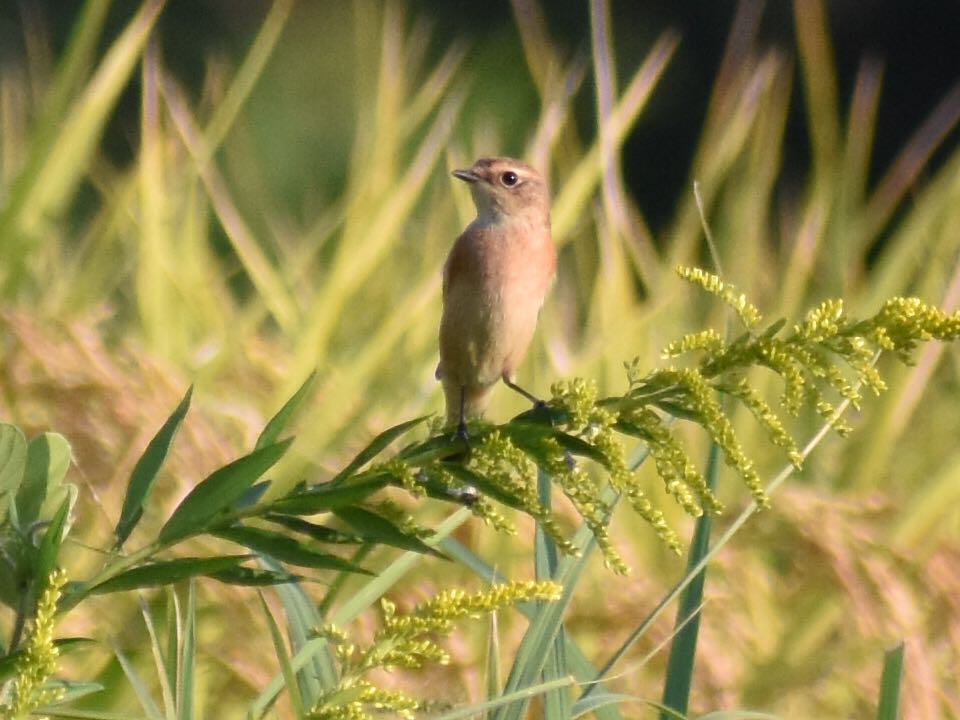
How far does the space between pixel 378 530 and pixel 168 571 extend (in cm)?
14

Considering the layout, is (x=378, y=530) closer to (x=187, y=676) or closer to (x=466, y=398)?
(x=187, y=676)

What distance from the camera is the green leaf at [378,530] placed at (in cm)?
113

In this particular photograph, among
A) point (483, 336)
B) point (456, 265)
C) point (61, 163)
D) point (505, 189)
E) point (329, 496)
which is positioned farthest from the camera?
point (61, 163)

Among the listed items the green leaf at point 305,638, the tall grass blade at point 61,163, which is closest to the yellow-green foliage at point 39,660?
the green leaf at point 305,638

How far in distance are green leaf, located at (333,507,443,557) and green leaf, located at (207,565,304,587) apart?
54 mm

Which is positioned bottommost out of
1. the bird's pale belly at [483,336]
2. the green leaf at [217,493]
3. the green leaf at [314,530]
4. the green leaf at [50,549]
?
the green leaf at [50,549]

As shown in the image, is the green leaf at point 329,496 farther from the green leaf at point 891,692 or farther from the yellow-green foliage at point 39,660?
the green leaf at point 891,692

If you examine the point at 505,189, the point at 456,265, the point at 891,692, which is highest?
the point at 505,189

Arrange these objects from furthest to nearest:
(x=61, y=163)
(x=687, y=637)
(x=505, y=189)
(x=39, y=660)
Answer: (x=61, y=163)
(x=505, y=189)
(x=687, y=637)
(x=39, y=660)

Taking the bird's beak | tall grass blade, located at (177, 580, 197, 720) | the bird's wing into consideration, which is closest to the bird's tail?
the bird's wing

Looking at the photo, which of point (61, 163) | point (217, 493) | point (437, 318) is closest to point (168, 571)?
point (217, 493)

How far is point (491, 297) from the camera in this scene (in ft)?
8.64

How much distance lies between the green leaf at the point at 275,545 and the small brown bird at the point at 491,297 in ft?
4.24

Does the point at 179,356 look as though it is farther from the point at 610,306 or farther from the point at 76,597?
the point at 76,597
